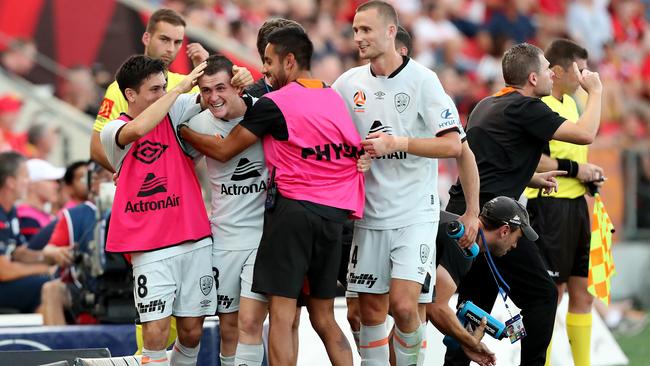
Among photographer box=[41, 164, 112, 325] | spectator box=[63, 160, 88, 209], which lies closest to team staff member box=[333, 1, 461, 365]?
photographer box=[41, 164, 112, 325]

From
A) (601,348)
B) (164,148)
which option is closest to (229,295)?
(164,148)

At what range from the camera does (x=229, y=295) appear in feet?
24.2

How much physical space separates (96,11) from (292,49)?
7.68 meters

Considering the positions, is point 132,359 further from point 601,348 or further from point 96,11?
point 96,11

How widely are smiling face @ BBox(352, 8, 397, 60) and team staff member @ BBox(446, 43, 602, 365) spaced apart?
1242 millimetres

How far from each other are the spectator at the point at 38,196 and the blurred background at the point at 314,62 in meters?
0.98

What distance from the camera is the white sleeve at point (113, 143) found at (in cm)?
714

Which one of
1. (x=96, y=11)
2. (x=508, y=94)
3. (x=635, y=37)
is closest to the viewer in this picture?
(x=508, y=94)

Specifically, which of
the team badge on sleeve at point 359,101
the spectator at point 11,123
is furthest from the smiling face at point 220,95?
the spectator at point 11,123

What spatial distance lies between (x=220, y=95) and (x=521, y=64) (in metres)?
2.24

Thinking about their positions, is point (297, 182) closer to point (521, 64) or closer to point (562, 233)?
point (521, 64)

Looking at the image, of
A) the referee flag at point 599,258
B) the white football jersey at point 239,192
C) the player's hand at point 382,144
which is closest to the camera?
the player's hand at point 382,144

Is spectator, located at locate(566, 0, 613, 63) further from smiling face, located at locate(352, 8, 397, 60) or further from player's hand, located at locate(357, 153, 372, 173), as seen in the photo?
player's hand, located at locate(357, 153, 372, 173)

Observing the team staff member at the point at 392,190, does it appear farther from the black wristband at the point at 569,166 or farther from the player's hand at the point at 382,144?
the black wristband at the point at 569,166
